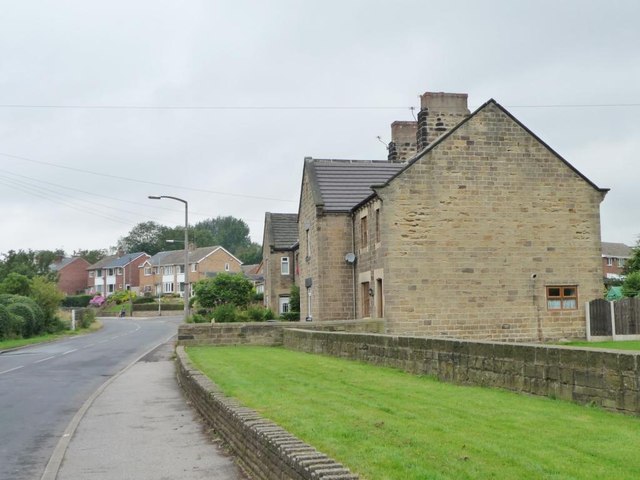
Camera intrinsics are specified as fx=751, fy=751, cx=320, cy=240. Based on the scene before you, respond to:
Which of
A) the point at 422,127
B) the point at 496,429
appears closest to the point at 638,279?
the point at 422,127

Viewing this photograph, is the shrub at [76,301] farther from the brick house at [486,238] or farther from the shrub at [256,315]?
the brick house at [486,238]

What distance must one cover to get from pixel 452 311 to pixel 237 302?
35.7m

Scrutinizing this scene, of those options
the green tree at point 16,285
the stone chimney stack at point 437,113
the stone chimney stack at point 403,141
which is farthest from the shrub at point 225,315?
the green tree at point 16,285

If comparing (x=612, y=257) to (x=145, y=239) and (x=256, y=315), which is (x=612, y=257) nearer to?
(x=256, y=315)

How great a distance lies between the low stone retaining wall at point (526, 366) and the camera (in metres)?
8.61

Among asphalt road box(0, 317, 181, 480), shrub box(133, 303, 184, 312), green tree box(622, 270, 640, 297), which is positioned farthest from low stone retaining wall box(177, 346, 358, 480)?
shrub box(133, 303, 184, 312)

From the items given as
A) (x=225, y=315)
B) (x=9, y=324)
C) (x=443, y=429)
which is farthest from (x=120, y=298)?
(x=443, y=429)

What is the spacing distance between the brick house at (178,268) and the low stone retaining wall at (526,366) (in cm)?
10333

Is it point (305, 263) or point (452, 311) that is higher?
point (305, 263)

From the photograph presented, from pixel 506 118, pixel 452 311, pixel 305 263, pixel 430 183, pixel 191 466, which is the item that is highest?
pixel 506 118

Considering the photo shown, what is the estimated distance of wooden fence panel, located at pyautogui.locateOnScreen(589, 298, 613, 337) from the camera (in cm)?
2720

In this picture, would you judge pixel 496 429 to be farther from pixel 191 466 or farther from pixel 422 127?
pixel 422 127

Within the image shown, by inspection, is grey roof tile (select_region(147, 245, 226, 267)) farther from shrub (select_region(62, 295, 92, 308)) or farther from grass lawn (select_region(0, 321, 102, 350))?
grass lawn (select_region(0, 321, 102, 350))

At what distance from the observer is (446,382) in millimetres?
12742
